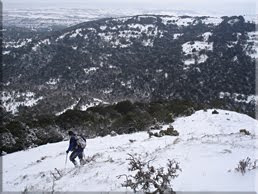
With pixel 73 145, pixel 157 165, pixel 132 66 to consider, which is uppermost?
pixel 157 165

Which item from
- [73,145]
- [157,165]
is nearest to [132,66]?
[73,145]

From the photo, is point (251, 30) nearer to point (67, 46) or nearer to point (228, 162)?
point (67, 46)

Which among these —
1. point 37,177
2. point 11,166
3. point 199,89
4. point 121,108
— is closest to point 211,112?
point 121,108

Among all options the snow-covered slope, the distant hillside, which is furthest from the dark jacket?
the distant hillside

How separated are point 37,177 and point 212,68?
9841cm

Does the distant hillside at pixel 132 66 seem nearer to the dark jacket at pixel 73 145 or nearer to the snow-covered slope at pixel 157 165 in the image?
the snow-covered slope at pixel 157 165

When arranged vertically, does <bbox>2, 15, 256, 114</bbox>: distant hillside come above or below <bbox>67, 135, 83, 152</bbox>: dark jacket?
below

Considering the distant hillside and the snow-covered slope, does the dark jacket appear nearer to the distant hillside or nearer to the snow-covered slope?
the snow-covered slope

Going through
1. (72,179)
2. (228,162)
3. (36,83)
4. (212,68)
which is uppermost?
(228,162)

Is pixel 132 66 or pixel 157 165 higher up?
pixel 157 165

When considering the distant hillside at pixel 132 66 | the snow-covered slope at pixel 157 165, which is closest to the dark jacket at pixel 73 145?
the snow-covered slope at pixel 157 165

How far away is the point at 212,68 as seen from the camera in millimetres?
106438

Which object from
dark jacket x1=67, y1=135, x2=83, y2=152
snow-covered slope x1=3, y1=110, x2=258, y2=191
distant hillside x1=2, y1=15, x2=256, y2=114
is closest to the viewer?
snow-covered slope x1=3, y1=110, x2=258, y2=191

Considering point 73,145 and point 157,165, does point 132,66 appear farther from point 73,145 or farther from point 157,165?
point 157,165
